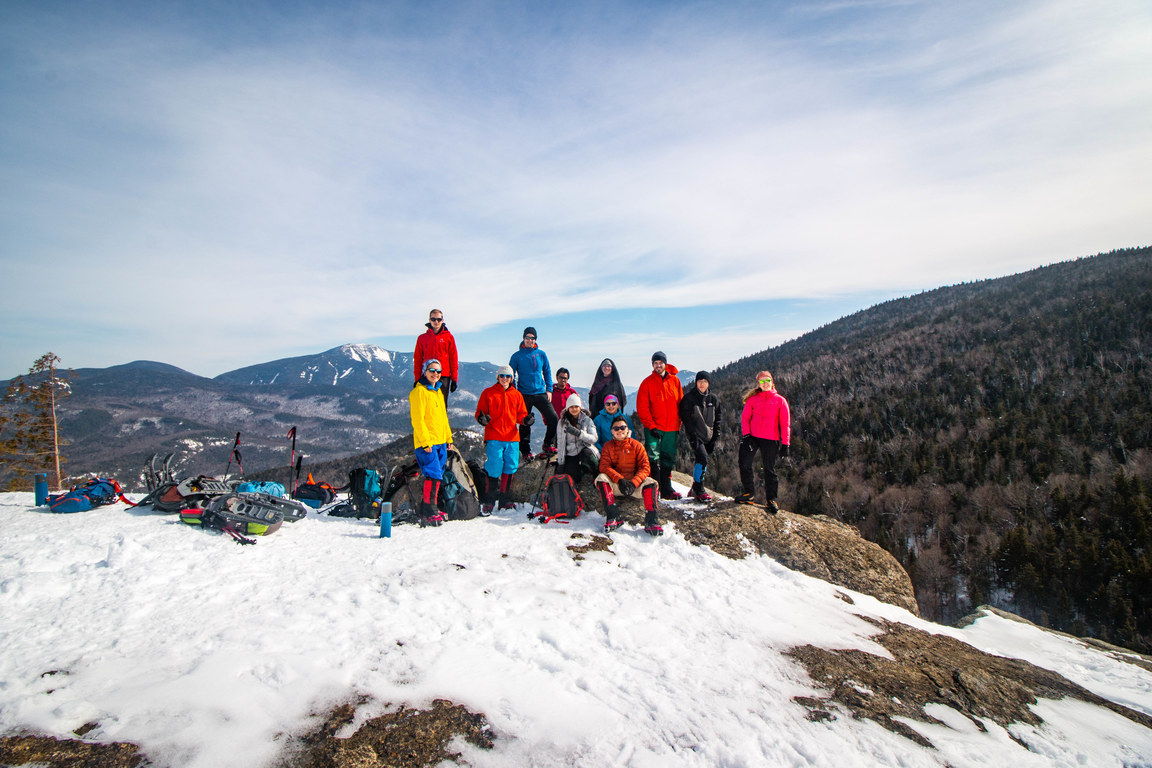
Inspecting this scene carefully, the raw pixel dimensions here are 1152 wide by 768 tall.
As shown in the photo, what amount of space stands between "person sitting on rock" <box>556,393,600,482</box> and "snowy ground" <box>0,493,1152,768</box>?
5.98 ft

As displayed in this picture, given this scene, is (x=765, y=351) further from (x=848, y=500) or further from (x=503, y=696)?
(x=503, y=696)

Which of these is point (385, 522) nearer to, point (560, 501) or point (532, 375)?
point (560, 501)

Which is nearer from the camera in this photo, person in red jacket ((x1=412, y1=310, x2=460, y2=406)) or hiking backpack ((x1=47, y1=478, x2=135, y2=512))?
hiking backpack ((x1=47, y1=478, x2=135, y2=512))

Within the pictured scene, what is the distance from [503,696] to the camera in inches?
148

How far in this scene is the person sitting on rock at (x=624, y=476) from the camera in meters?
7.53

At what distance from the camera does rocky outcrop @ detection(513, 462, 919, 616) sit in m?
7.32

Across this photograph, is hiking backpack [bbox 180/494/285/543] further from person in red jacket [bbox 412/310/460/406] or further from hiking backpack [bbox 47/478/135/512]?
person in red jacket [bbox 412/310/460/406]

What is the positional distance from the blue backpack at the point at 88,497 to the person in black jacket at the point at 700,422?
33.1 ft

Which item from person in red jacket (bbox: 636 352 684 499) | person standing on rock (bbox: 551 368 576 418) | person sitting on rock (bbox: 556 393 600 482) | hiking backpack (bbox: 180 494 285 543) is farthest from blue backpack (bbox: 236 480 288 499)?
person in red jacket (bbox: 636 352 684 499)

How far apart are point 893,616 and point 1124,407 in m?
76.1

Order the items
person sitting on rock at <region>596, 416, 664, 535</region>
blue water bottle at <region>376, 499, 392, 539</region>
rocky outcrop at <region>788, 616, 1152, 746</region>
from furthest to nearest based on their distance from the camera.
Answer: person sitting on rock at <region>596, 416, 664, 535</region>, blue water bottle at <region>376, 499, 392, 539</region>, rocky outcrop at <region>788, 616, 1152, 746</region>

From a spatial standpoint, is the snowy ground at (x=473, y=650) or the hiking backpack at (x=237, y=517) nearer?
the snowy ground at (x=473, y=650)

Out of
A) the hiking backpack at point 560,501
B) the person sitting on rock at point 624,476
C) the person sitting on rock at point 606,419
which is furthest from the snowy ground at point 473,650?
the person sitting on rock at point 606,419

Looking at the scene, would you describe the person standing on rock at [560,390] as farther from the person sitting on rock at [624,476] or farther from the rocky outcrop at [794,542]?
the rocky outcrop at [794,542]
